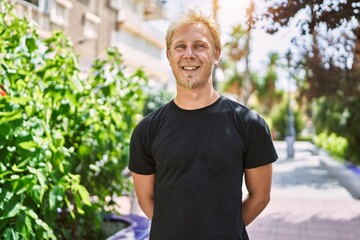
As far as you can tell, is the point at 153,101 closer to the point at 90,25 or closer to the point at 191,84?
the point at 191,84

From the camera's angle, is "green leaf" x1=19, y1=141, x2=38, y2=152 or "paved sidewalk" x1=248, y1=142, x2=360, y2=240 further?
"paved sidewalk" x1=248, y1=142, x2=360, y2=240

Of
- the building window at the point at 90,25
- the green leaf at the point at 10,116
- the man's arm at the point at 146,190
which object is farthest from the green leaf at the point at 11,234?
the building window at the point at 90,25

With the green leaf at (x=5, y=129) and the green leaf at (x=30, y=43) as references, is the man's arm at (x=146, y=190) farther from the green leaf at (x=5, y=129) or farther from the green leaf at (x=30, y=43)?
the green leaf at (x=30, y=43)

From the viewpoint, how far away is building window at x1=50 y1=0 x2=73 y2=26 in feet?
58.8

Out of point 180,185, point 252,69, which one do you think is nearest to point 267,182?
point 180,185

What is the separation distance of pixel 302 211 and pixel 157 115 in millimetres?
6443

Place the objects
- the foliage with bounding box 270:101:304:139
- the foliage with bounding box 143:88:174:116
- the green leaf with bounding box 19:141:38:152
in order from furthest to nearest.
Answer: the foliage with bounding box 270:101:304:139 < the foliage with bounding box 143:88:174:116 < the green leaf with bounding box 19:141:38:152

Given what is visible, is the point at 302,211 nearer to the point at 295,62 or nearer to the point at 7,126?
the point at 295,62

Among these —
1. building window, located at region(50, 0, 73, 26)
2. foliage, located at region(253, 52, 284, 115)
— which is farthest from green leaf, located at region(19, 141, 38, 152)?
foliage, located at region(253, 52, 284, 115)

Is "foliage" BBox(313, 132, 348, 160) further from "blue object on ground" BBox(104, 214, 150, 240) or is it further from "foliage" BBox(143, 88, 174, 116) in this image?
"blue object on ground" BBox(104, 214, 150, 240)

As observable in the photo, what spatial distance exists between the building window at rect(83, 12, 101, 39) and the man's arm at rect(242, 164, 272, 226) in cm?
2014

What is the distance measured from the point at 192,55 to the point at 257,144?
54 centimetres

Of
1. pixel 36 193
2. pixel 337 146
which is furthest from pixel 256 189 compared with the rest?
pixel 337 146

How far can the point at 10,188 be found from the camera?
2.95m
